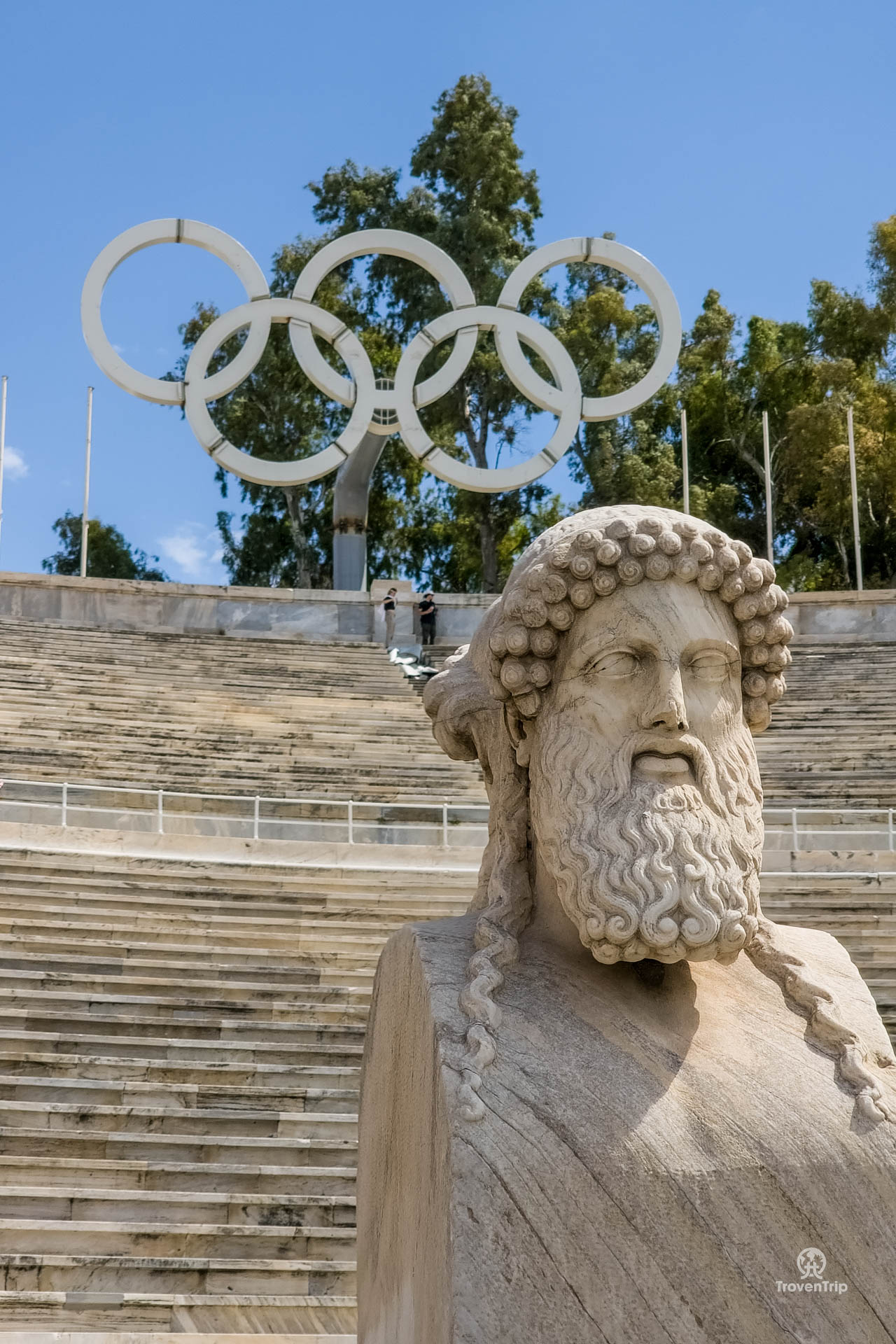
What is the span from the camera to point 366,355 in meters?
22.1

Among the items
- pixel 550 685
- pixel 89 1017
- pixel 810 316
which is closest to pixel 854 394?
pixel 810 316

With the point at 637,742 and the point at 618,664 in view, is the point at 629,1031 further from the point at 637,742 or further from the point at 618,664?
the point at 618,664

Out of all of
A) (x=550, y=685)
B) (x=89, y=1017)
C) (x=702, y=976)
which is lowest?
(x=89, y=1017)

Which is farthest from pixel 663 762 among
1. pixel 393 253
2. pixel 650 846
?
pixel 393 253

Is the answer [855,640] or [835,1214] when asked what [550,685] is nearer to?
[835,1214]

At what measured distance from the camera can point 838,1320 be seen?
2533 millimetres

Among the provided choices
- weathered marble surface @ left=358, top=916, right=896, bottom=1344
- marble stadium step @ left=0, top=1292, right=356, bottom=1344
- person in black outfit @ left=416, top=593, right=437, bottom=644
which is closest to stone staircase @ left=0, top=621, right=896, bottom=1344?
marble stadium step @ left=0, top=1292, right=356, bottom=1344

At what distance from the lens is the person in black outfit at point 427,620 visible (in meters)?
21.9

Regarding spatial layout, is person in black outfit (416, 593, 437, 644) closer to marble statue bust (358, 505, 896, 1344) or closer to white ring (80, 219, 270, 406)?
white ring (80, 219, 270, 406)

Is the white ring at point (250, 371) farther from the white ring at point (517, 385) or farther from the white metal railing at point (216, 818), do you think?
the white metal railing at point (216, 818)

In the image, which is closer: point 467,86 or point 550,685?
point 550,685

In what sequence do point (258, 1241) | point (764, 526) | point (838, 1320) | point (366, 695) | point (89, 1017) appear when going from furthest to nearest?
point (764, 526) < point (366, 695) < point (89, 1017) < point (258, 1241) < point (838, 1320)

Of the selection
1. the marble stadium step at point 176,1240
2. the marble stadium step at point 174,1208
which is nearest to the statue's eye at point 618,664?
the marble stadium step at point 176,1240

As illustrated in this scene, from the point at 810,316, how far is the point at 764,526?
5.03 m
